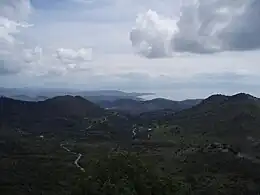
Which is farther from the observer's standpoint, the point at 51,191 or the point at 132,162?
the point at 51,191

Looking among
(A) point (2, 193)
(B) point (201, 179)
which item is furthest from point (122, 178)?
(A) point (2, 193)

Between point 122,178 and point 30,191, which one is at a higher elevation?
point 122,178

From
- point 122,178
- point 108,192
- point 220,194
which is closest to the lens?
point 108,192

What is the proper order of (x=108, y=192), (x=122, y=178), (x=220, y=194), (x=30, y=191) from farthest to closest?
1. (x=30, y=191)
2. (x=220, y=194)
3. (x=122, y=178)
4. (x=108, y=192)

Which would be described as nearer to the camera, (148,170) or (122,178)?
(122,178)

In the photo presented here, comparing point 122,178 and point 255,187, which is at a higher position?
point 122,178

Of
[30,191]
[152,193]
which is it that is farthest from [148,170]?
[30,191]

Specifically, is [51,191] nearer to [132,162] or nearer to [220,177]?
[220,177]

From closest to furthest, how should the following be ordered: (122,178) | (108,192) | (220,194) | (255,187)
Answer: (108,192) < (122,178) < (220,194) < (255,187)

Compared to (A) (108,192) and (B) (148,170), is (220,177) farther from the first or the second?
(A) (108,192)
